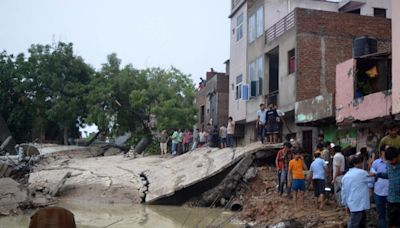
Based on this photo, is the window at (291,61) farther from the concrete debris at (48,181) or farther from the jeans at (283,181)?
the concrete debris at (48,181)

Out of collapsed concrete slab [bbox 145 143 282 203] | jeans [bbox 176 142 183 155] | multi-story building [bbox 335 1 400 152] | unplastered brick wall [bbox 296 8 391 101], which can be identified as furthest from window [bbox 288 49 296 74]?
jeans [bbox 176 142 183 155]

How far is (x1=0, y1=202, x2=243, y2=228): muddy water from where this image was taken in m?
12.9

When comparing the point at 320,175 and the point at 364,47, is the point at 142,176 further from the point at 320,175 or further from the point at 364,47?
the point at 364,47

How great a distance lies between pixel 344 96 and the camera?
15.0 m

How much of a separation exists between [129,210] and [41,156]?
12.2 meters

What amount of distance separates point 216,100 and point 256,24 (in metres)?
9.83

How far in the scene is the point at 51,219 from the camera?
2658mm

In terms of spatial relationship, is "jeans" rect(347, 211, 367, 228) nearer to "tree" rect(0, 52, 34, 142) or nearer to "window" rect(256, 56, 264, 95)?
"window" rect(256, 56, 264, 95)

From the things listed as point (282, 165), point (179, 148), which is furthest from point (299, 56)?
point (179, 148)

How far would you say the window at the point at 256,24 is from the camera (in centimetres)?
2366

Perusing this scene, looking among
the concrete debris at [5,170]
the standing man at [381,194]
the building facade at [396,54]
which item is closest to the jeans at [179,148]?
the concrete debris at [5,170]

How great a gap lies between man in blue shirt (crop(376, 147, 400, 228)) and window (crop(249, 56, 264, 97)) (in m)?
16.3

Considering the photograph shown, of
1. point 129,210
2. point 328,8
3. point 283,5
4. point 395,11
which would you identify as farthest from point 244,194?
point 328,8

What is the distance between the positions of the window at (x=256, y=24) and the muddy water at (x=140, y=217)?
11.0 metres
